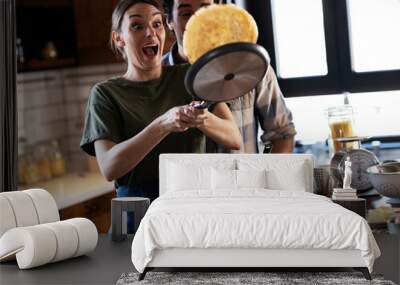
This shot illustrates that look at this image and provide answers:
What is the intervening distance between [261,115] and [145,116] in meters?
0.82

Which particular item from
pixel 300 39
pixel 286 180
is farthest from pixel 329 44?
pixel 286 180

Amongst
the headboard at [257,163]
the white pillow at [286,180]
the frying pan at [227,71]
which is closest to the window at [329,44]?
the headboard at [257,163]

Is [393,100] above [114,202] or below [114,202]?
above

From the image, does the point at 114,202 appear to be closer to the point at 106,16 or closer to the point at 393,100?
the point at 106,16

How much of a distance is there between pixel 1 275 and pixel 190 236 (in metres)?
1.15

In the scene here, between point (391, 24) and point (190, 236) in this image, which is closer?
point (190, 236)

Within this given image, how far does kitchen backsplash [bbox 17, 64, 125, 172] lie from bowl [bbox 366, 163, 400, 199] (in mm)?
1992

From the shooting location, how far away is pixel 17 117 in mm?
5797

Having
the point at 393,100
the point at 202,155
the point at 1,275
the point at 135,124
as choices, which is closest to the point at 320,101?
the point at 393,100

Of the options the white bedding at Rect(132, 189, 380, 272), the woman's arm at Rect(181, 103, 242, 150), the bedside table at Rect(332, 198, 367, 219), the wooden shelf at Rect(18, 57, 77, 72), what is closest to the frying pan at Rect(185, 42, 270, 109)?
the white bedding at Rect(132, 189, 380, 272)

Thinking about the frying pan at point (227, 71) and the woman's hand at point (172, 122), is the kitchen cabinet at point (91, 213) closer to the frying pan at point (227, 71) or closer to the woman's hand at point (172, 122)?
the woman's hand at point (172, 122)

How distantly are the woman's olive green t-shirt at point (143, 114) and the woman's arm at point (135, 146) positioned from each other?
3 cm

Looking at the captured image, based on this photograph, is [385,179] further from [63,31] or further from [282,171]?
[63,31]

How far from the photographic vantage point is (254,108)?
5.41 metres
